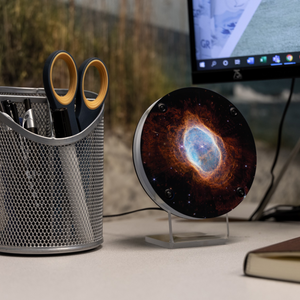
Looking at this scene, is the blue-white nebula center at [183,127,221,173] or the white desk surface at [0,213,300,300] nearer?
the white desk surface at [0,213,300,300]

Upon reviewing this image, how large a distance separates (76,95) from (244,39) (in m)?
0.36

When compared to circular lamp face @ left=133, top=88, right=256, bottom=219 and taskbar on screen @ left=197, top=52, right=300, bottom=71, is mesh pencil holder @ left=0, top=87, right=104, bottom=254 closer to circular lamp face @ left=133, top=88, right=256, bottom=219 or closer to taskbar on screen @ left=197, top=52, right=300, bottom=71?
circular lamp face @ left=133, top=88, right=256, bottom=219

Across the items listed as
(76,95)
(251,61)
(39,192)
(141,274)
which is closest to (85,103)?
(76,95)

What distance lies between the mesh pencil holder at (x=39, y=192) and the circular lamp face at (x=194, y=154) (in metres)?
0.09

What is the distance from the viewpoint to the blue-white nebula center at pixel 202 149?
21.8 inches

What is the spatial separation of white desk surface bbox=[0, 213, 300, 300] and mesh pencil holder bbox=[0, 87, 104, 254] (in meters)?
0.02

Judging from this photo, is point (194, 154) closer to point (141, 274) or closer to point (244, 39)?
point (141, 274)

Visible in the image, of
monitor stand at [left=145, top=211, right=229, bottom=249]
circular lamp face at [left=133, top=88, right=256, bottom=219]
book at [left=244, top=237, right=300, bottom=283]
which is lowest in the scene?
monitor stand at [left=145, top=211, right=229, bottom=249]

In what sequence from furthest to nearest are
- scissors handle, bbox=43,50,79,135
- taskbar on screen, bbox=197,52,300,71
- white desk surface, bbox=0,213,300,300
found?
taskbar on screen, bbox=197,52,300,71 → scissors handle, bbox=43,50,79,135 → white desk surface, bbox=0,213,300,300

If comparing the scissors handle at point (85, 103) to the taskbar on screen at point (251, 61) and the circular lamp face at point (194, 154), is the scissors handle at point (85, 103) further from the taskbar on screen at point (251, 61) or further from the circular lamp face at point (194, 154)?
the taskbar on screen at point (251, 61)

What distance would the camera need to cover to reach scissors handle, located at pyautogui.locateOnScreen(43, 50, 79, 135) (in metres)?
0.49

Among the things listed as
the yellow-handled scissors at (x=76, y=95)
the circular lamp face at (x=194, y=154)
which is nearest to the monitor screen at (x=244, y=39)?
the circular lamp face at (x=194, y=154)

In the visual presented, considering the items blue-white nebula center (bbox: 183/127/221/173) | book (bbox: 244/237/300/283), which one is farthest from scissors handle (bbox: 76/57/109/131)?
book (bbox: 244/237/300/283)

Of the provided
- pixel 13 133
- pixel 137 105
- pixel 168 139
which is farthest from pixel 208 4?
pixel 13 133
